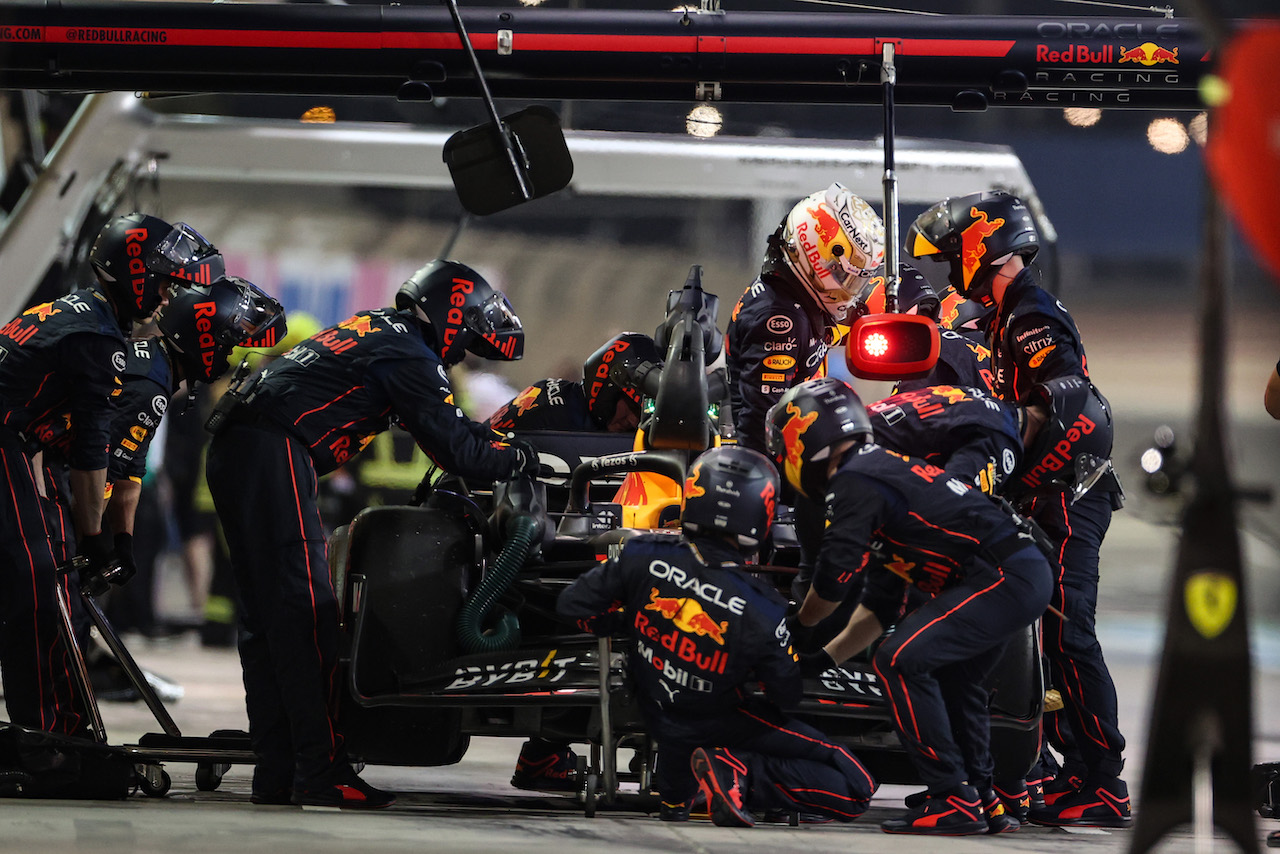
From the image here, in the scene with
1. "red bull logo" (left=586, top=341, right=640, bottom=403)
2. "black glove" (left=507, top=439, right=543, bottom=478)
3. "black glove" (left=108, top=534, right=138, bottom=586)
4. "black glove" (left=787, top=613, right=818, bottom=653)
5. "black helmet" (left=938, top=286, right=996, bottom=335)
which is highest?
"black helmet" (left=938, top=286, right=996, bottom=335)

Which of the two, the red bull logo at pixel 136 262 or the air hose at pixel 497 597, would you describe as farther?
the red bull logo at pixel 136 262

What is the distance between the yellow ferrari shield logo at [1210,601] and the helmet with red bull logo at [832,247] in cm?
363

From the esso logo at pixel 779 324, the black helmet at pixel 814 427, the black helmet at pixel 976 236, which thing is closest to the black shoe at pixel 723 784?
the black helmet at pixel 814 427

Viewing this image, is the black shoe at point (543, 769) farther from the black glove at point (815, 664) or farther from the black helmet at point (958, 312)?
the black helmet at point (958, 312)

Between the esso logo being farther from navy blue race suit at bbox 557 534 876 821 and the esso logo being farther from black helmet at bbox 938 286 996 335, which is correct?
navy blue race suit at bbox 557 534 876 821

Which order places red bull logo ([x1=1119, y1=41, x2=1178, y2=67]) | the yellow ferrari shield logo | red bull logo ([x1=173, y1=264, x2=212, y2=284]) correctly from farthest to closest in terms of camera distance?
red bull logo ([x1=173, y1=264, x2=212, y2=284])
red bull logo ([x1=1119, y1=41, x2=1178, y2=67])
the yellow ferrari shield logo

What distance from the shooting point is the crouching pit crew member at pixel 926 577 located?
4438mm

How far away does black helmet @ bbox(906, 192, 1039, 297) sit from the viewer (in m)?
5.45

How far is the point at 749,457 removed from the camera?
4.69 metres

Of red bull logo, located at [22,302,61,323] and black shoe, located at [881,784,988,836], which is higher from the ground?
red bull logo, located at [22,302,61,323]

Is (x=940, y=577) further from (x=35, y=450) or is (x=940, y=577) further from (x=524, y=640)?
(x=35, y=450)

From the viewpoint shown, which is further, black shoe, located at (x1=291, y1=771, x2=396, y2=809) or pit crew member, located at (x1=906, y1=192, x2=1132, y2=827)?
pit crew member, located at (x1=906, y1=192, x2=1132, y2=827)

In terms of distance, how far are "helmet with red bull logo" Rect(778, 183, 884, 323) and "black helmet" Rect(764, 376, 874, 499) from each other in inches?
38.9

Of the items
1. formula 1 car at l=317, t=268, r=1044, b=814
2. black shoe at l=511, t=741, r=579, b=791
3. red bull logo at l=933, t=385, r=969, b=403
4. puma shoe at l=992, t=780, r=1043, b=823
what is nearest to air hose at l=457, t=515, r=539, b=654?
formula 1 car at l=317, t=268, r=1044, b=814
